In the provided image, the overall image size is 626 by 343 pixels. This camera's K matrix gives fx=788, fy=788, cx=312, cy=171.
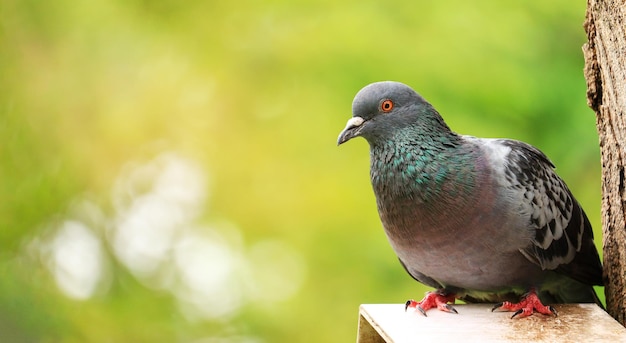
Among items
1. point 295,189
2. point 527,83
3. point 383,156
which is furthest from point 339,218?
point 383,156

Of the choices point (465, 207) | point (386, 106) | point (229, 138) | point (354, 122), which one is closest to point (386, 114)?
point (386, 106)

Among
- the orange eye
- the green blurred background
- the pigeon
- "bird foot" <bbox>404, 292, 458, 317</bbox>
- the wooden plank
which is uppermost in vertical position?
the green blurred background

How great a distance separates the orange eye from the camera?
10.7ft

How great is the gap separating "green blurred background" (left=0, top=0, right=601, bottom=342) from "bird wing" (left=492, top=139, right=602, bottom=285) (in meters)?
1.80

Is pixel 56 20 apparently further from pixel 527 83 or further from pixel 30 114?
pixel 527 83

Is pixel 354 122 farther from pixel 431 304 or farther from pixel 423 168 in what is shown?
pixel 431 304

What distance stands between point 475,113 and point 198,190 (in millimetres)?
2186

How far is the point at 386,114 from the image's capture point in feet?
10.6

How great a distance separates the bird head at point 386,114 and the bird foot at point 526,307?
0.77 m

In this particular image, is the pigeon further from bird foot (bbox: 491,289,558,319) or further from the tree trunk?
the tree trunk

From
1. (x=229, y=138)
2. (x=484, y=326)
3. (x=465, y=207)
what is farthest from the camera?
(x=229, y=138)

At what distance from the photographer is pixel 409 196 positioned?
3.16m

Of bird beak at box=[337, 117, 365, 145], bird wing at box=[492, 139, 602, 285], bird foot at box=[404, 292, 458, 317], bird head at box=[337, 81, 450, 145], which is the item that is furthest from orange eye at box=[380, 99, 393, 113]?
bird foot at box=[404, 292, 458, 317]

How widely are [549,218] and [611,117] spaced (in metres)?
0.48
